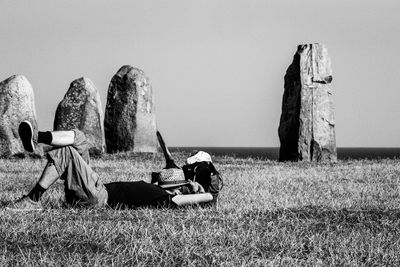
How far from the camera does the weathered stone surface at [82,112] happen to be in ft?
76.7

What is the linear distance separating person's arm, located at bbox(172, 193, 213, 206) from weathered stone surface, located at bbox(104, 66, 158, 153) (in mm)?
15756

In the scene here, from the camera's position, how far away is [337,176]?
13.9 m

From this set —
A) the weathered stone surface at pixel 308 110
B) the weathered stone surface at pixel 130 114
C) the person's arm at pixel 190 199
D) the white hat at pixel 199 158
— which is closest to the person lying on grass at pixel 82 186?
the person's arm at pixel 190 199

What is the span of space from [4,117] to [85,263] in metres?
18.9

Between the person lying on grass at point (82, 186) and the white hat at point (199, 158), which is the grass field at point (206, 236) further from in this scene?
the white hat at point (199, 158)

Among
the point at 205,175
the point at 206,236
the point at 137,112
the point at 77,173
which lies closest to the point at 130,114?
the point at 137,112

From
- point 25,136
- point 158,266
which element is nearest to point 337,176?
point 25,136

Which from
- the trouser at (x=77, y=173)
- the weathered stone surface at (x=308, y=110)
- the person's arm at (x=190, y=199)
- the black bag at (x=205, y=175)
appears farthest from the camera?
the weathered stone surface at (x=308, y=110)

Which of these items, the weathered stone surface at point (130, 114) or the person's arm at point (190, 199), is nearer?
the person's arm at point (190, 199)

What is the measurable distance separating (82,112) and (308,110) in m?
7.21

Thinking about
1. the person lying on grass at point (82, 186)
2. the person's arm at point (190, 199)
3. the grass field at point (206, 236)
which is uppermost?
the person lying on grass at point (82, 186)

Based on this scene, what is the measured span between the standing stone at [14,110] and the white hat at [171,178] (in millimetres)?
15088

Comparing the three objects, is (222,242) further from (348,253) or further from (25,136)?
(25,136)

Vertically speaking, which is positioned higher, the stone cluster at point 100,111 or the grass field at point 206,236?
the stone cluster at point 100,111
